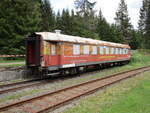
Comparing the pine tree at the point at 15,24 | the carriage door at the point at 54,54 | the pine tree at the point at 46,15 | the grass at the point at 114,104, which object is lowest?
the grass at the point at 114,104

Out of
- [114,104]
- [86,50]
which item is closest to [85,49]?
[86,50]

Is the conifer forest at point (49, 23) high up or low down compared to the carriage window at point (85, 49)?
up

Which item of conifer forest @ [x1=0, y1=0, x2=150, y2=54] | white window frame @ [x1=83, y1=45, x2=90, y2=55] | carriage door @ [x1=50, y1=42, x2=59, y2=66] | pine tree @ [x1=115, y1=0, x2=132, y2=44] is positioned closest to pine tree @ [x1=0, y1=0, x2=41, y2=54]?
conifer forest @ [x1=0, y1=0, x2=150, y2=54]

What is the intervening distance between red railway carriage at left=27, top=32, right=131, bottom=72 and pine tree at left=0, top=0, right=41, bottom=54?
11.2 meters

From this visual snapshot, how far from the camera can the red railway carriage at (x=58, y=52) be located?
1277cm

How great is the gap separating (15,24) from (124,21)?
1429 inches

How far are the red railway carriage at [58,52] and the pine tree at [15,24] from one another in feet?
36.8

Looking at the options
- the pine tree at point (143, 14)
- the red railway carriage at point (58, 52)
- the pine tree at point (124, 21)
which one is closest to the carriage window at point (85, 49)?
the red railway carriage at point (58, 52)

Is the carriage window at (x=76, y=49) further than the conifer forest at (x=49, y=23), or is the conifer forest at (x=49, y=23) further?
→ the conifer forest at (x=49, y=23)

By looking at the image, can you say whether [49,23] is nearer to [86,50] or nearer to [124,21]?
[124,21]

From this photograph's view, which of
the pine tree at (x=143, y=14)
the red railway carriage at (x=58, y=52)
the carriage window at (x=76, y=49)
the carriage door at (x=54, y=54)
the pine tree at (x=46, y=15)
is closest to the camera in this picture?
the red railway carriage at (x=58, y=52)

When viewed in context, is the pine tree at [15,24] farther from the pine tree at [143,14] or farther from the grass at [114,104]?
the pine tree at [143,14]

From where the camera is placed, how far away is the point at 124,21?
5494cm

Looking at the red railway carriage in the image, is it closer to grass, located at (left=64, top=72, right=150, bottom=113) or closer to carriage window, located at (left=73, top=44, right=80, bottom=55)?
carriage window, located at (left=73, top=44, right=80, bottom=55)
